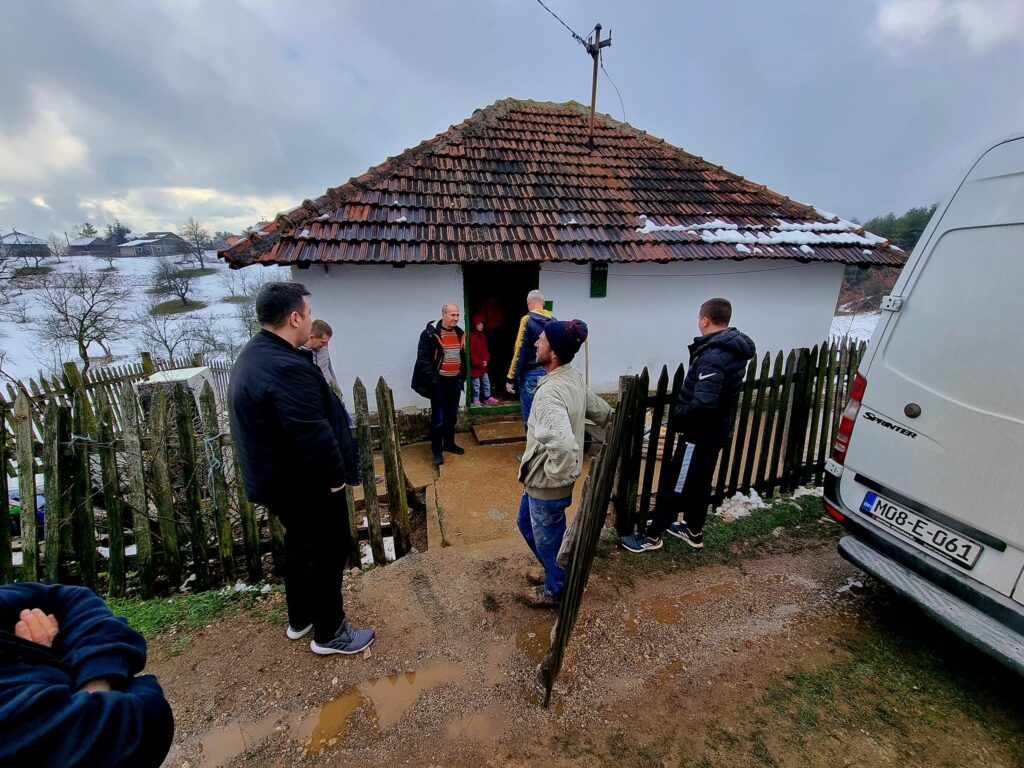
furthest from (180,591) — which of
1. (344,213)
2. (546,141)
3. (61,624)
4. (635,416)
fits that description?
(546,141)

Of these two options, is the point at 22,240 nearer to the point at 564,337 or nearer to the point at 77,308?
the point at 77,308

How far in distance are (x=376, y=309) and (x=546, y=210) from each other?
9.12 feet

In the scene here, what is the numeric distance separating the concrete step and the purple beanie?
3.63 meters

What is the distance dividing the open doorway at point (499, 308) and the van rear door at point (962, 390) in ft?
18.1

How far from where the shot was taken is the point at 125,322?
24.3 meters

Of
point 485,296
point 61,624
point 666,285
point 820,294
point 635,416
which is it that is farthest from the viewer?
point 485,296

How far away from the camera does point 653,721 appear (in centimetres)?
211

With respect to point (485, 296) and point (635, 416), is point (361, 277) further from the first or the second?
point (635, 416)

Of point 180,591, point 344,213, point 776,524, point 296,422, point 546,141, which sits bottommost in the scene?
point 180,591

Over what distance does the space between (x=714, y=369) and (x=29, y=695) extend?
3134 mm

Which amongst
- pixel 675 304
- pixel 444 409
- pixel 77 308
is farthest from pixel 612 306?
pixel 77 308

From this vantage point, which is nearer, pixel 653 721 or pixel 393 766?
pixel 393 766

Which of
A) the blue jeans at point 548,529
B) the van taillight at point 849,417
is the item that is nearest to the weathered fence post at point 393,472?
the blue jeans at point 548,529

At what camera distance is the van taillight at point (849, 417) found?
2701 millimetres
